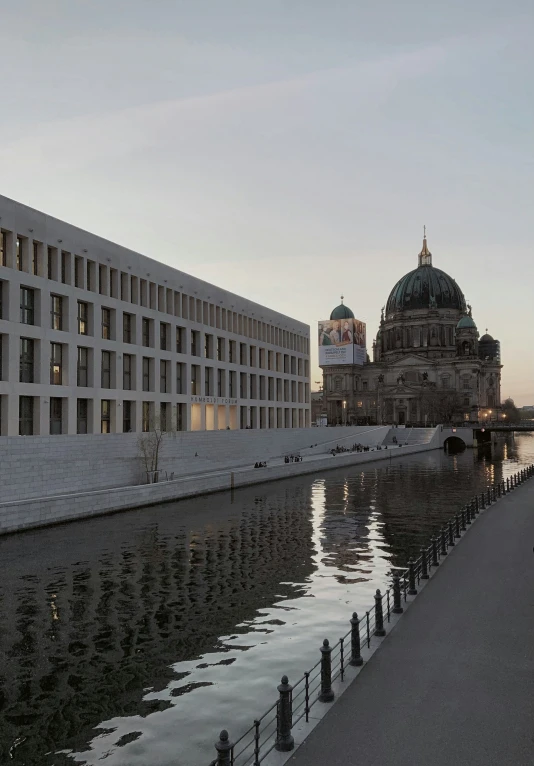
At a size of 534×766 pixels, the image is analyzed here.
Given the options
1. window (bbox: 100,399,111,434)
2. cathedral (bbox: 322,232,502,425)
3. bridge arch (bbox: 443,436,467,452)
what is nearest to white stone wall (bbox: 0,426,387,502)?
window (bbox: 100,399,111,434)

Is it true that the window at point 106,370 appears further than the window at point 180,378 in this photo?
No

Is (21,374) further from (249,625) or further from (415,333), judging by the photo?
(415,333)

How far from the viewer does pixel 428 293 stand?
632 ft

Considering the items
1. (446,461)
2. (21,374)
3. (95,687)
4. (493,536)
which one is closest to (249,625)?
(95,687)

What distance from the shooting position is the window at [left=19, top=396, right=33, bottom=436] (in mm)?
45094

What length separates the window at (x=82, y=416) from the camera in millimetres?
50969

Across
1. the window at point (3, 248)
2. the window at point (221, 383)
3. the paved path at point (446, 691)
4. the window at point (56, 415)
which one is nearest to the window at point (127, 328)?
the window at point (56, 415)

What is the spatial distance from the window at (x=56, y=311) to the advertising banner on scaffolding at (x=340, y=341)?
122m

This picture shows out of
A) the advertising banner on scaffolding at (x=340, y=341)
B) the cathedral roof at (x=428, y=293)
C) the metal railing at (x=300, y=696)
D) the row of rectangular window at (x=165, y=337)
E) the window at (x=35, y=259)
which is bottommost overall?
the metal railing at (x=300, y=696)

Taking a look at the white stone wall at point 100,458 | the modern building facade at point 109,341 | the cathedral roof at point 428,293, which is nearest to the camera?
the white stone wall at point 100,458

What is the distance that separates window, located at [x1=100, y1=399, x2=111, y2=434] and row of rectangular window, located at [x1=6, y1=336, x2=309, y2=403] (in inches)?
55.8

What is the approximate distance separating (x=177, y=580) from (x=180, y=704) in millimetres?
11159

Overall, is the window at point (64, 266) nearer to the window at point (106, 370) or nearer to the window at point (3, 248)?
the window at point (3, 248)

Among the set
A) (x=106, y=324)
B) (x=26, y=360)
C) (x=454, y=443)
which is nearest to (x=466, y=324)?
(x=454, y=443)
